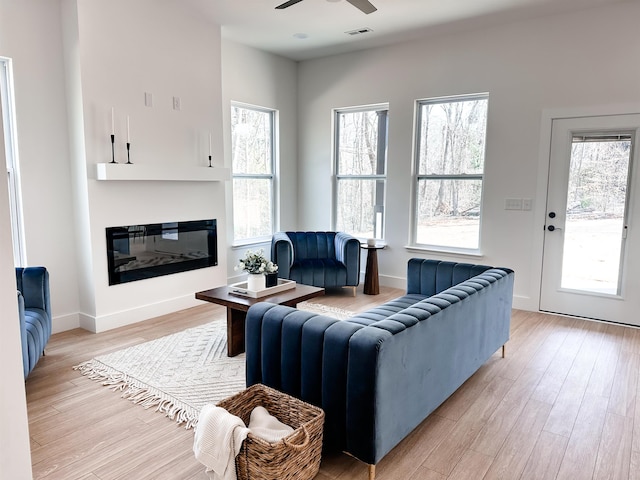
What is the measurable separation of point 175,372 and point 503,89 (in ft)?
13.9

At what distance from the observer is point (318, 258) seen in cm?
555

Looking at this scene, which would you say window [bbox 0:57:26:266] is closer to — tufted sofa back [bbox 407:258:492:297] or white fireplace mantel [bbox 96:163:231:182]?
white fireplace mantel [bbox 96:163:231:182]

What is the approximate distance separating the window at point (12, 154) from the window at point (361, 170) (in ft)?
12.2

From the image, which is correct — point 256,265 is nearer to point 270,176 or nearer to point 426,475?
point 426,475

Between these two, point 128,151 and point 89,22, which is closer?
point 89,22

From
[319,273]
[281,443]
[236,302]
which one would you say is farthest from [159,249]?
[281,443]

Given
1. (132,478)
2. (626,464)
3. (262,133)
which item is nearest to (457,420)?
(626,464)

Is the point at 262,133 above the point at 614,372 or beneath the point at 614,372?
above

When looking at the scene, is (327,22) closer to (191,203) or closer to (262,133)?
(262,133)

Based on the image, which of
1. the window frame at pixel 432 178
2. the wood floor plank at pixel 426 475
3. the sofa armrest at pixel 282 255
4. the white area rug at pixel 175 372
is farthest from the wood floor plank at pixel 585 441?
the sofa armrest at pixel 282 255

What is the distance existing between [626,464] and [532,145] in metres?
3.26

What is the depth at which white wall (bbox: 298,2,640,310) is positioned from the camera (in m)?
4.21

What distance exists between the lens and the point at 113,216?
403 cm

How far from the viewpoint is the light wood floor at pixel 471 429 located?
2148 millimetres
